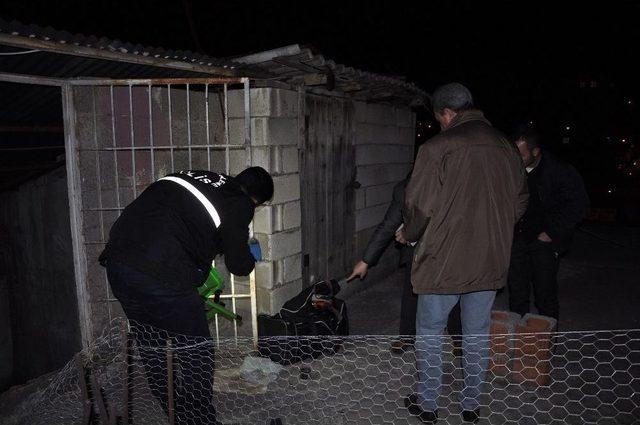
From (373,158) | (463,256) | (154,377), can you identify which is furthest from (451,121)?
(373,158)

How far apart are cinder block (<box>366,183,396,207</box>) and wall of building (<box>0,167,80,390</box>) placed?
4.53m

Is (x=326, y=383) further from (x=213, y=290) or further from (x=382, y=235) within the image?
(x=382, y=235)

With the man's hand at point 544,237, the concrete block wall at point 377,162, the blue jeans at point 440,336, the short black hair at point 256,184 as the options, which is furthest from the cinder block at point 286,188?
the man's hand at point 544,237

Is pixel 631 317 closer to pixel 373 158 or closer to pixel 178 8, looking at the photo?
pixel 373 158

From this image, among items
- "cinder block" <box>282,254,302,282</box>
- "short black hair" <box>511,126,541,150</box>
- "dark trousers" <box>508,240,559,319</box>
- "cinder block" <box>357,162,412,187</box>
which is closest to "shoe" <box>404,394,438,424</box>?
"dark trousers" <box>508,240,559,319</box>

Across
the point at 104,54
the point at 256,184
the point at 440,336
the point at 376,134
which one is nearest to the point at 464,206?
the point at 440,336

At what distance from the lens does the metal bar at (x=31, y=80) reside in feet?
11.9

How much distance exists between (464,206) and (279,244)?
2590mm

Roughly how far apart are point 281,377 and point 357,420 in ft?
3.18

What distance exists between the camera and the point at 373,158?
7.21 meters

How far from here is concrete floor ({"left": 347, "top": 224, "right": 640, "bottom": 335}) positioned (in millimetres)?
5594

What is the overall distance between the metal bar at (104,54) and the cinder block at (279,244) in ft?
5.77

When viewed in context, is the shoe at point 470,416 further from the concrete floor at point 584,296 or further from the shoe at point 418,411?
the concrete floor at point 584,296

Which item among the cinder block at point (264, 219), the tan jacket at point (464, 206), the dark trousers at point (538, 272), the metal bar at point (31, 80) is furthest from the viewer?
the cinder block at point (264, 219)
